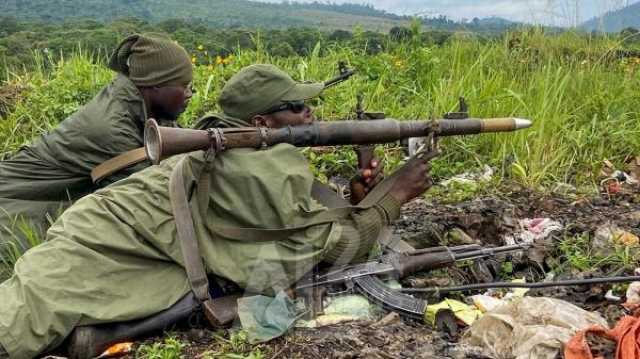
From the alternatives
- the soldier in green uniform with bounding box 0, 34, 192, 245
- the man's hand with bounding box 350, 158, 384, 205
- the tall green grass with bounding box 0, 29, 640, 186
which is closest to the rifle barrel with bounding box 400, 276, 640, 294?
the man's hand with bounding box 350, 158, 384, 205

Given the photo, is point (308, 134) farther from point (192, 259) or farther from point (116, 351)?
point (116, 351)

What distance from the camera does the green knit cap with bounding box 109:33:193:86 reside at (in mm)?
4516

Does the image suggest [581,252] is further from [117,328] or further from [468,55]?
[468,55]

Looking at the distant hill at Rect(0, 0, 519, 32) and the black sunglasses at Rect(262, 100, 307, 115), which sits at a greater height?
the black sunglasses at Rect(262, 100, 307, 115)

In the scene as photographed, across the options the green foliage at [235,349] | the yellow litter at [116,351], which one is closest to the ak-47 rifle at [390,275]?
the green foliage at [235,349]

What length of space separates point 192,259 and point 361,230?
868 mm

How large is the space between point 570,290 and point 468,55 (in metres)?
4.34

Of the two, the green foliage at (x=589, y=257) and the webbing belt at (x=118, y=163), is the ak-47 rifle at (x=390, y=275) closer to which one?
the green foliage at (x=589, y=257)

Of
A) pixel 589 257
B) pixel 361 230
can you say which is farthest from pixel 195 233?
pixel 589 257

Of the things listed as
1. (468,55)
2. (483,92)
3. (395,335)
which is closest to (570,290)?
(395,335)

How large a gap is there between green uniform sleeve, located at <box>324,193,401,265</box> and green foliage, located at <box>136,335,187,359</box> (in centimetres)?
86

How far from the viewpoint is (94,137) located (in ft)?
14.3

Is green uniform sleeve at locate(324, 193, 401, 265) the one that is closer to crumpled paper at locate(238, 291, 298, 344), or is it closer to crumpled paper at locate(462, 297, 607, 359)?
crumpled paper at locate(238, 291, 298, 344)

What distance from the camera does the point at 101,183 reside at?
14.3 ft
